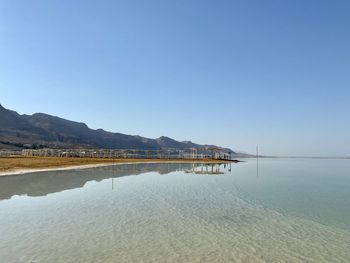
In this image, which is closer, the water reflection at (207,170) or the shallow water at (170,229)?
the shallow water at (170,229)

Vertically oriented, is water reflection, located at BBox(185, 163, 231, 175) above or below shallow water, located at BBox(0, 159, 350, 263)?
above

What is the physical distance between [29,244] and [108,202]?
10644 millimetres

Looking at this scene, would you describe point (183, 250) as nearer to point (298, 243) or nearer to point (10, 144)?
point (298, 243)

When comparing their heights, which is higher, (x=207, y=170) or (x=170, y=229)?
(x=207, y=170)

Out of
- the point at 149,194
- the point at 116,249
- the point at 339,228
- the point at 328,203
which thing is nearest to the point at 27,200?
the point at 149,194

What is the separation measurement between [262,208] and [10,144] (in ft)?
679

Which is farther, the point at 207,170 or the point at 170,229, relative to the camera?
the point at 207,170

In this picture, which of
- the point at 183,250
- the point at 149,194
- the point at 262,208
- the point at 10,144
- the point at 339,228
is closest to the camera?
the point at 183,250

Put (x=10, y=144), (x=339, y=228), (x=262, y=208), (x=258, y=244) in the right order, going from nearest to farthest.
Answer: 1. (x=258, y=244)
2. (x=339, y=228)
3. (x=262, y=208)
4. (x=10, y=144)

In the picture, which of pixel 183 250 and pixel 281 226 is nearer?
pixel 183 250

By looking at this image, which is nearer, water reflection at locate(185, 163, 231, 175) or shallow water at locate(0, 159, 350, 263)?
shallow water at locate(0, 159, 350, 263)

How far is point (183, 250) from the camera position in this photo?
11500 mm

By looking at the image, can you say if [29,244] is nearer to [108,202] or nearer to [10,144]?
[108,202]

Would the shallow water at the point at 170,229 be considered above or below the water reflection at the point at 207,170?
below
